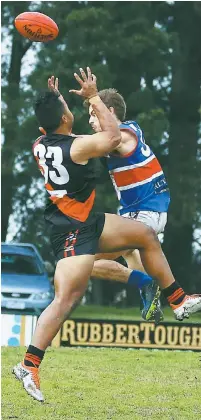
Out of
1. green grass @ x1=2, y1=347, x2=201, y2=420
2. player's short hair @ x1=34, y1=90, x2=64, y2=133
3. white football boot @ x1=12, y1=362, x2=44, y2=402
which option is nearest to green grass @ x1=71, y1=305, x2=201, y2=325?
green grass @ x1=2, y1=347, x2=201, y2=420

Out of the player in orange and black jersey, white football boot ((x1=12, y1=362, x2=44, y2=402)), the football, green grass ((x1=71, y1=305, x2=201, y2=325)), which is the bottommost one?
green grass ((x1=71, y1=305, x2=201, y2=325))

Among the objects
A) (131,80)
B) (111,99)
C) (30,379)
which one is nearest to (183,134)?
(131,80)

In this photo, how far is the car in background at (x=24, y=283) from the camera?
62.3ft

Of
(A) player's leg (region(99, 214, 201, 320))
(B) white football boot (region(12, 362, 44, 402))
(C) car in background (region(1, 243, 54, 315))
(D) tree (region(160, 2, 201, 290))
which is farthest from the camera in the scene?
(D) tree (region(160, 2, 201, 290))

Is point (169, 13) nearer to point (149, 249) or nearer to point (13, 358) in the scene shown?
point (13, 358)

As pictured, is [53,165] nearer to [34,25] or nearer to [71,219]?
[71,219]

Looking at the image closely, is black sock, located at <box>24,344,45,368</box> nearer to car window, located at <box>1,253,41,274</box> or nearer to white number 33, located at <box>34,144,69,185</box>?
white number 33, located at <box>34,144,69,185</box>

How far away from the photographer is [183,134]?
27.2 m

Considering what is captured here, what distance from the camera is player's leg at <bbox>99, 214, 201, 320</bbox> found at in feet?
25.0

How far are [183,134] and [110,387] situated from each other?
713 inches

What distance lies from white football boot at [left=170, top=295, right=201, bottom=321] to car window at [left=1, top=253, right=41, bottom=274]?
1207 centimetres

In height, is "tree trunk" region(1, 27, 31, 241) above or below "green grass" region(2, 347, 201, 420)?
below

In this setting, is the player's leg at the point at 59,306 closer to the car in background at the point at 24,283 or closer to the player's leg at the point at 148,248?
the player's leg at the point at 148,248

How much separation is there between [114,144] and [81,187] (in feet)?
1.52
